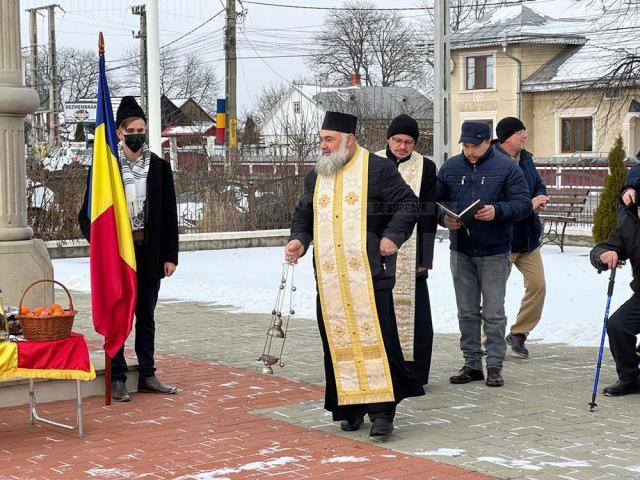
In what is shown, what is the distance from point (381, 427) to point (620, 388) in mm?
2048

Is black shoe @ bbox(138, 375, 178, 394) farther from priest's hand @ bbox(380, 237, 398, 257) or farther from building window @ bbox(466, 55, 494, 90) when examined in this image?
building window @ bbox(466, 55, 494, 90)

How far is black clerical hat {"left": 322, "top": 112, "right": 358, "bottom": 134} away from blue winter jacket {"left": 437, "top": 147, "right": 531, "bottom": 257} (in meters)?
1.64

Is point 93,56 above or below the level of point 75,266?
above

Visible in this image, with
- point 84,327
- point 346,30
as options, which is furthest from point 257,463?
point 346,30

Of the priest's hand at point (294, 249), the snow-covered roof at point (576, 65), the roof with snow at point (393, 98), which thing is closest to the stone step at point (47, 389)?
the priest's hand at point (294, 249)

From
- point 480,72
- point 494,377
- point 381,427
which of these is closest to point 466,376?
point 494,377

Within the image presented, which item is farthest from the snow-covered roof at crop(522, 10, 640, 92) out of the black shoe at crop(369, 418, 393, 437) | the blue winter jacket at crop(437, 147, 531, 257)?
the black shoe at crop(369, 418, 393, 437)

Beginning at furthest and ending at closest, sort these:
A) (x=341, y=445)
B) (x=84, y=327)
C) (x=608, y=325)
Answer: (x=84, y=327) < (x=608, y=325) < (x=341, y=445)

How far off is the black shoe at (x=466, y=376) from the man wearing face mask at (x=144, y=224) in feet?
6.63

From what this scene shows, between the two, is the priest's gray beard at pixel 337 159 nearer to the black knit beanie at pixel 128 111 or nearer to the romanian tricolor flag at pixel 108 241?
the romanian tricolor flag at pixel 108 241

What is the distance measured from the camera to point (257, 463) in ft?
20.4

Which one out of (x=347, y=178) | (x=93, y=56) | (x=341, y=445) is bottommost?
(x=341, y=445)

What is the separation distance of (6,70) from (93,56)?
6244 centimetres

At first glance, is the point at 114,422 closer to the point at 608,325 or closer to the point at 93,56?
the point at 608,325
